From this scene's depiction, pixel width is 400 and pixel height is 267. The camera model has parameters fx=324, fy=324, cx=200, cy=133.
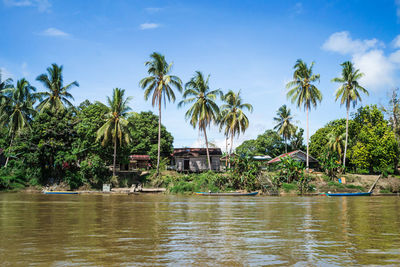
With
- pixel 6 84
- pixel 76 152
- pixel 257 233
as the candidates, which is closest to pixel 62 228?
pixel 257 233

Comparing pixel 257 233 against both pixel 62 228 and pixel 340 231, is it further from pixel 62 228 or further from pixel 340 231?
pixel 62 228

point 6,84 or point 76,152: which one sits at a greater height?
point 6,84

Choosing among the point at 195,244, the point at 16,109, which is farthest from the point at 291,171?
the point at 16,109

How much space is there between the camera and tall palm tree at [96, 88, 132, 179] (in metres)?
34.9

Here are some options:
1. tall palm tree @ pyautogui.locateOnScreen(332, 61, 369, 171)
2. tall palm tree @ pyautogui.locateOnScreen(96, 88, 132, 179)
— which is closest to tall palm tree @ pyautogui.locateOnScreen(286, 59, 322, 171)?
tall palm tree @ pyautogui.locateOnScreen(332, 61, 369, 171)

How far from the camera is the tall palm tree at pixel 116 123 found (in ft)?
114

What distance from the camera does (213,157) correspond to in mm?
46188

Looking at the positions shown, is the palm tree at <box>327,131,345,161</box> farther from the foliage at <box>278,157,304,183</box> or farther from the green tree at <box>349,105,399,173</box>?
the foliage at <box>278,157,304,183</box>

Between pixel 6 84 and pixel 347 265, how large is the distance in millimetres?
41866

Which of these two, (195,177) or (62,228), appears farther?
(195,177)

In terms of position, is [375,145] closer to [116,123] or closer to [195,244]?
[116,123]

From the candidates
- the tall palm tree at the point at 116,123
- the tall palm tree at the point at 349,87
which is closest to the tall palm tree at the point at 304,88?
the tall palm tree at the point at 349,87

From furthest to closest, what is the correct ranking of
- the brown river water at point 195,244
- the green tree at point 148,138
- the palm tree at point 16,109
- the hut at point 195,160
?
the green tree at point 148,138, the hut at point 195,160, the palm tree at point 16,109, the brown river water at point 195,244

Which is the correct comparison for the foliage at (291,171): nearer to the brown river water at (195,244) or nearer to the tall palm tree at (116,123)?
the tall palm tree at (116,123)
